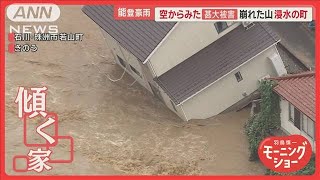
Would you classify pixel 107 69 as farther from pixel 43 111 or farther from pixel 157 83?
pixel 43 111

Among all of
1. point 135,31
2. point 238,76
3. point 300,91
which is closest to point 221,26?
point 238,76

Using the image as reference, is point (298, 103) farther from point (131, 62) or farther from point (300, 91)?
point (131, 62)

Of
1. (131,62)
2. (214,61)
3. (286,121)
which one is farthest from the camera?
(131,62)

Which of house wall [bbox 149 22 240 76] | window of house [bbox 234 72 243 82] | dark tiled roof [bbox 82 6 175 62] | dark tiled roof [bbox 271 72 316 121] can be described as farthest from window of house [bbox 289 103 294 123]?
dark tiled roof [bbox 82 6 175 62]

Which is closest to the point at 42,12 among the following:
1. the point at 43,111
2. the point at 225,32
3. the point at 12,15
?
the point at 12,15

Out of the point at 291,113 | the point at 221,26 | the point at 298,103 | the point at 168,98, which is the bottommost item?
the point at 291,113

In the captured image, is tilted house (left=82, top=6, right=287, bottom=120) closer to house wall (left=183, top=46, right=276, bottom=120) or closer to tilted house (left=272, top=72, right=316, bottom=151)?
house wall (left=183, top=46, right=276, bottom=120)
